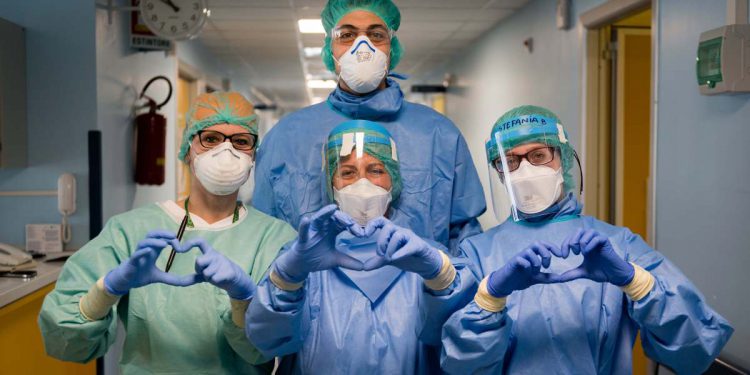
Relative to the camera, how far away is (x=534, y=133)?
5.07ft

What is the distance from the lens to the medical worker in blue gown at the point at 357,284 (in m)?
1.28

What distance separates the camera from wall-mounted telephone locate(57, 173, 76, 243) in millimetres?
3238

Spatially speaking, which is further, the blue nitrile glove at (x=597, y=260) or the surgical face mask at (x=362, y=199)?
the surgical face mask at (x=362, y=199)

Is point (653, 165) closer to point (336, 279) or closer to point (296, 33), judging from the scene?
point (336, 279)

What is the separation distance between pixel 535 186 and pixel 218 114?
786mm

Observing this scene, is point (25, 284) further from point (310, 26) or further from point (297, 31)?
point (297, 31)

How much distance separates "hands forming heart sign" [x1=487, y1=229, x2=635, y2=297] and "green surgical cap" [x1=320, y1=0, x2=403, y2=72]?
0.95 meters

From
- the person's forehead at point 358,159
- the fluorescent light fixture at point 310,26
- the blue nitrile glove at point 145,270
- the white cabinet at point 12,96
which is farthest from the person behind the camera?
the fluorescent light fixture at point 310,26

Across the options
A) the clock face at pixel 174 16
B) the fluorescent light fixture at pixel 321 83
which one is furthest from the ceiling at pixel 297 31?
the clock face at pixel 174 16

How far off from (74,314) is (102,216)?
2146mm

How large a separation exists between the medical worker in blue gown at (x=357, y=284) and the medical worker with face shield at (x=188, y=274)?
0.34 ft

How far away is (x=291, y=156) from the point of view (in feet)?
6.64

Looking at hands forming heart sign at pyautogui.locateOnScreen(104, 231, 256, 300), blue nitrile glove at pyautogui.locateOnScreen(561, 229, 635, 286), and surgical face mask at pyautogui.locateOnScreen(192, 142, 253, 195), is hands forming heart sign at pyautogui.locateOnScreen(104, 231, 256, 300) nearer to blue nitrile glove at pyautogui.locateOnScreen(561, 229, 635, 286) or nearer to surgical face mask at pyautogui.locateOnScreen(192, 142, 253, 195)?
surgical face mask at pyautogui.locateOnScreen(192, 142, 253, 195)

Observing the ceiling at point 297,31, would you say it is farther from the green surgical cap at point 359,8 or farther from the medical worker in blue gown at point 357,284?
the medical worker in blue gown at point 357,284
